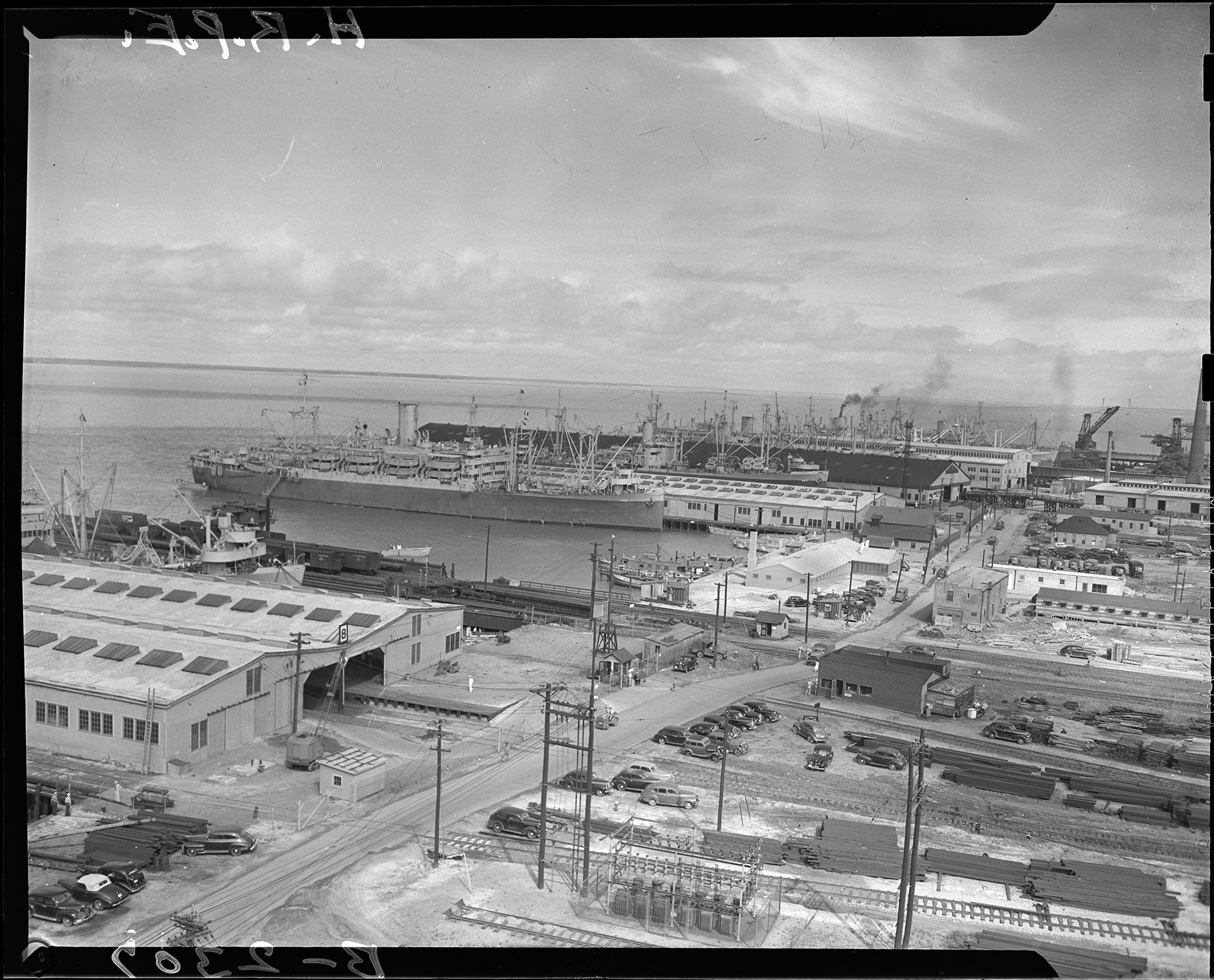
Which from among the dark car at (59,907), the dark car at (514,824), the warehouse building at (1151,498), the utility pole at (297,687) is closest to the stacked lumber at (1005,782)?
the dark car at (514,824)

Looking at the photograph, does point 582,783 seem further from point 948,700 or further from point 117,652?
point 948,700

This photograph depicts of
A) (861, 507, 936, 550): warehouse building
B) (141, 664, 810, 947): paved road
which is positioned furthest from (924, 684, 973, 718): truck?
(861, 507, 936, 550): warehouse building

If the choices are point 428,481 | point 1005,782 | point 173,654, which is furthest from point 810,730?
point 428,481

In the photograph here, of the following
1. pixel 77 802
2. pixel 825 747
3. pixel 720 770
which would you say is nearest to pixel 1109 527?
pixel 825 747

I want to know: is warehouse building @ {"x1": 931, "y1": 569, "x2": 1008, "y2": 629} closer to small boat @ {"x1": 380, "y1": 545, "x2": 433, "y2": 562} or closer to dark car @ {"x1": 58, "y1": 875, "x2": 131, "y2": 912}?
small boat @ {"x1": 380, "y1": 545, "x2": 433, "y2": 562}

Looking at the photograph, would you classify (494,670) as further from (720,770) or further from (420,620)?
(720,770)
